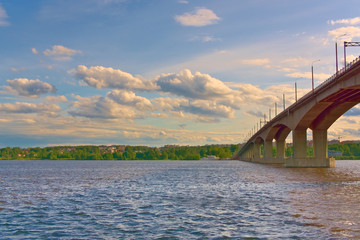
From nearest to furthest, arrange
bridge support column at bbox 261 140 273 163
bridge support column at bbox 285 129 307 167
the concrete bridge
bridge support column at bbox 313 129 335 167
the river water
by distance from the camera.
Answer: the river water → the concrete bridge → bridge support column at bbox 313 129 335 167 → bridge support column at bbox 285 129 307 167 → bridge support column at bbox 261 140 273 163

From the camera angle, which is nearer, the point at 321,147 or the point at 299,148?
the point at 321,147

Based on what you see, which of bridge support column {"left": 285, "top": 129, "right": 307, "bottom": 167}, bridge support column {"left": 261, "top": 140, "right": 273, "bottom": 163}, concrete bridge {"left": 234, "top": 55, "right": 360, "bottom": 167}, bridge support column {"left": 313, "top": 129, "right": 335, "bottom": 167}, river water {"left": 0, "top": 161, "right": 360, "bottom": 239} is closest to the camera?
river water {"left": 0, "top": 161, "right": 360, "bottom": 239}

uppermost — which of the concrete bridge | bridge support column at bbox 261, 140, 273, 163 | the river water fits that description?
the concrete bridge

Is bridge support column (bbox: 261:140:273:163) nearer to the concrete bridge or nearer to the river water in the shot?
the concrete bridge

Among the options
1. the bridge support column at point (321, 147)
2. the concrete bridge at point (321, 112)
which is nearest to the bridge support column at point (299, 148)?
the concrete bridge at point (321, 112)

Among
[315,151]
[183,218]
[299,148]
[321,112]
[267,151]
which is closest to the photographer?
[183,218]

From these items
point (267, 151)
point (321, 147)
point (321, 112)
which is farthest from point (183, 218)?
point (267, 151)

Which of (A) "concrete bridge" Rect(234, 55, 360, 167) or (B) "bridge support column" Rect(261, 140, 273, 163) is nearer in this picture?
(A) "concrete bridge" Rect(234, 55, 360, 167)

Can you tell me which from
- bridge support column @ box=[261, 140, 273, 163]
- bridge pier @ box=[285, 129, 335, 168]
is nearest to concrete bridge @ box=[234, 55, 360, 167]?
bridge pier @ box=[285, 129, 335, 168]

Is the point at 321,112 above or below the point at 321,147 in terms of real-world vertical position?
above

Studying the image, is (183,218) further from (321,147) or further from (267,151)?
(267,151)

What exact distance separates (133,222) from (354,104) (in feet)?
201

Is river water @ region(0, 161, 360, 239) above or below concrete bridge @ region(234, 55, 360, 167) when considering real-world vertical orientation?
below

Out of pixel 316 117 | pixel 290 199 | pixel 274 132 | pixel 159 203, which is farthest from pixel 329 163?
pixel 159 203
